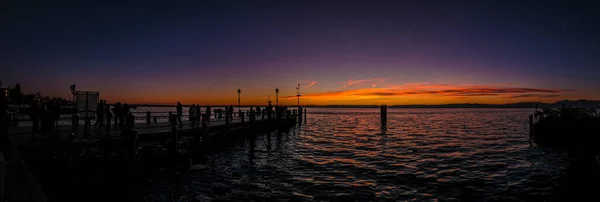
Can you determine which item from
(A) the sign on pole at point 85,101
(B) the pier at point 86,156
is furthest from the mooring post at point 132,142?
(A) the sign on pole at point 85,101

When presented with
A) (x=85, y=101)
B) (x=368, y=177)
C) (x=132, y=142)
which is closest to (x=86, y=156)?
(x=132, y=142)

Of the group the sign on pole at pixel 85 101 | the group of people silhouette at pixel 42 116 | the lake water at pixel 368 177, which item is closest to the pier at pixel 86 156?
the group of people silhouette at pixel 42 116

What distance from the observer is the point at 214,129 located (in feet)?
81.8

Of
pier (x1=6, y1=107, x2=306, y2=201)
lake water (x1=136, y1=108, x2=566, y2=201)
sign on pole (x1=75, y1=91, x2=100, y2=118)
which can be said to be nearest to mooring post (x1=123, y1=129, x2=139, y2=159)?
pier (x1=6, y1=107, x2=306, y2=201)

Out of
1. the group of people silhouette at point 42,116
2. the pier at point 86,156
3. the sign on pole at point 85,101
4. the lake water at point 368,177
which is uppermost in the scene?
the sign on pole at point 85,101

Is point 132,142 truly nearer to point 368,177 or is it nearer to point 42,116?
point 42,116

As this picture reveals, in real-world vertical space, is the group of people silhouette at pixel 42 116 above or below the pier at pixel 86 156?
above

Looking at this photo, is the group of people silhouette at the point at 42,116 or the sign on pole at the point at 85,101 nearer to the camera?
the group of people silhouette at the point at 42,116

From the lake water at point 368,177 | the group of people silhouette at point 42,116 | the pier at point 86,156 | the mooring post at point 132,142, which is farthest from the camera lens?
the mooring post at point 132,142

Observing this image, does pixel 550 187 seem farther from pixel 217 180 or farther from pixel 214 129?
pixel 214 129

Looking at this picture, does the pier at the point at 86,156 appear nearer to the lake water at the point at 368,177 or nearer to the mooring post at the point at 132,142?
the mooring post at the point at 132,142

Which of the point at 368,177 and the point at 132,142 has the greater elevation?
the point at 132,142

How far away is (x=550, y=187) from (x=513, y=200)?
3263 mm

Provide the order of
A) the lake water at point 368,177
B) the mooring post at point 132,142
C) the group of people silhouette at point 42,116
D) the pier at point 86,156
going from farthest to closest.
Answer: the mooring post at point 132,142
the group of people silhouette at point 42,116
the pier at point 86,156
the lake water at point 368,177
